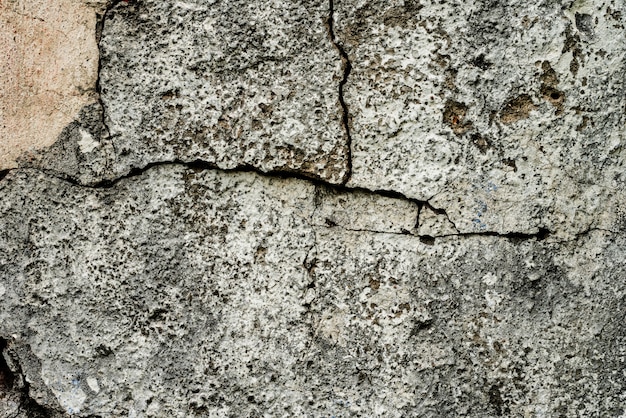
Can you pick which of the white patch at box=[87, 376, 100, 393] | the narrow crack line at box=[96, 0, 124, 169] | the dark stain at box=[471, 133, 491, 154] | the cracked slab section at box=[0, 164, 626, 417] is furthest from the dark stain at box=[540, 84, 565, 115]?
the white patch at box=[87, 376, 100, 393]

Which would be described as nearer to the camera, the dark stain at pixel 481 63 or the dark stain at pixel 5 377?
the dark stain at pixel 481 63

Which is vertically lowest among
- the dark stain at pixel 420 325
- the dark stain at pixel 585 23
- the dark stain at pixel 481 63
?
the dark stain at pixel 420 325

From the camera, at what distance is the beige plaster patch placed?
900 millimetres

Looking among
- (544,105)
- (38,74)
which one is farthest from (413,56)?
(38,74)

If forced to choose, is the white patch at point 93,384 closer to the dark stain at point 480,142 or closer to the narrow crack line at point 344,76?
the narrow crack line at point 344,76

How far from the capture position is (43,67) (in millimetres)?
911

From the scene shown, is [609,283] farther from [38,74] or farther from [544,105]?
[38,74]

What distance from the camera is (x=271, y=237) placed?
893 millimetres

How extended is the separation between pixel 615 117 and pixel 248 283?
23.9 inches

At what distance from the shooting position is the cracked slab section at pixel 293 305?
88cm

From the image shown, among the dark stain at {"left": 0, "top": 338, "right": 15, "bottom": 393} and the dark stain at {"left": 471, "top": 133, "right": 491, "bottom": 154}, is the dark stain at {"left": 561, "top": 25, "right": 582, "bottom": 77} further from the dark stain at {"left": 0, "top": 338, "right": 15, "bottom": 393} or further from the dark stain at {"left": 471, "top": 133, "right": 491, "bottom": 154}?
the dark stain at {"left": 0, "top": 338, "right": 15, "bottom": 393}

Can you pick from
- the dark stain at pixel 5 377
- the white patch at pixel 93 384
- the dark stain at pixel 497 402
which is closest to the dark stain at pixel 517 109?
the dark stain at pixel 497 402

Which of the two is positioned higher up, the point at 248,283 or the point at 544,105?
the point at 544,105

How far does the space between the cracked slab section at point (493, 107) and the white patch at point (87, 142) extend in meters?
0.40
